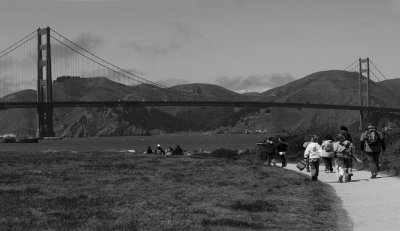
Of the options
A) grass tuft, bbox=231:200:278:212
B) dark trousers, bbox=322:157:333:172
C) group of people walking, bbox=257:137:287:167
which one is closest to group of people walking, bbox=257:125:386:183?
dark trousers, bbox=322:157:333:172

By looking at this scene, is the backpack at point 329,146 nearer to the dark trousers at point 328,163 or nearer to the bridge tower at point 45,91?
the dark trousers at point 328,163

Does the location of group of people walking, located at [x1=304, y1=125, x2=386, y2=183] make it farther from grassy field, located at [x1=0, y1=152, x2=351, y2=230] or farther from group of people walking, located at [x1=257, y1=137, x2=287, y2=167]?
group of people walking, located at [x1=257, y1=137, x2=287, y2=167]

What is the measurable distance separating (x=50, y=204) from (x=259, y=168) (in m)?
12.6

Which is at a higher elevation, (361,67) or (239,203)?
(361,67)

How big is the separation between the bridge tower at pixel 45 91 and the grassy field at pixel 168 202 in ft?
309

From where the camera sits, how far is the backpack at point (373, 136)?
19.3m

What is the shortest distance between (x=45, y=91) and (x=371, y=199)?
395 feet

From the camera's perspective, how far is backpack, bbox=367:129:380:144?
19266 mm

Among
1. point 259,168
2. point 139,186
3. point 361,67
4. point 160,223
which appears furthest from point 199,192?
point 361,67

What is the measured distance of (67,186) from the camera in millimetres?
18031

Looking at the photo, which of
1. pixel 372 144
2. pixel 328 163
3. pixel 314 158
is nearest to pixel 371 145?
pixel 372 144

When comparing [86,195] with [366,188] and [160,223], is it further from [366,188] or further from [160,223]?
[366,188]

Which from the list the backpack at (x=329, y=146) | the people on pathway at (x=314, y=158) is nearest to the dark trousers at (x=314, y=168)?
the people on pathway at (x=314, y=158)

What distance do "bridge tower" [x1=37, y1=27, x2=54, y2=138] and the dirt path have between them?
97.4 m
